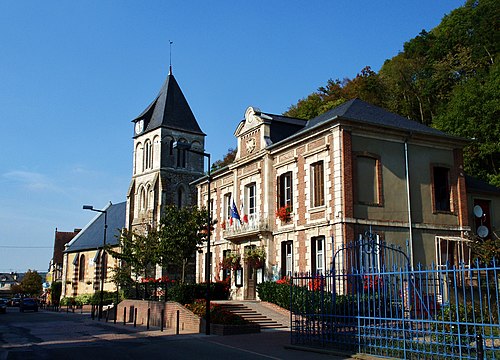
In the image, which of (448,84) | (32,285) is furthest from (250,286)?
(32,285)

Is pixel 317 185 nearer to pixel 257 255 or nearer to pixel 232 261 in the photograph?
pixel 257 255

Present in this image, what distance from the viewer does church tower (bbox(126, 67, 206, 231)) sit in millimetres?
52406

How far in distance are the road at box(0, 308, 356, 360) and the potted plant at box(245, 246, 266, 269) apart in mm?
7078

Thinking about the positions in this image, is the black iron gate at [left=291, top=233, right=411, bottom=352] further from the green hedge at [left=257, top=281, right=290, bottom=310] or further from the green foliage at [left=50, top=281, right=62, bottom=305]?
the green foliage at [left=50, top=281, right=62, bottom=305]

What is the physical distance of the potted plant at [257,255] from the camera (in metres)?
26.9

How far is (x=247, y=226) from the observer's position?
28.5 meters

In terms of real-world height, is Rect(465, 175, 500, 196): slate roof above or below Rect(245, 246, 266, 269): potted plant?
above

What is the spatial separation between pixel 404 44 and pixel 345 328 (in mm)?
43987

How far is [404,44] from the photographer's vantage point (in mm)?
52094

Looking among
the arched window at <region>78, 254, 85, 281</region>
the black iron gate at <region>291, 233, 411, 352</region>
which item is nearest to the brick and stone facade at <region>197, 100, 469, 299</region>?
the black iron gate at <region>291, 233, 411, 352</region>

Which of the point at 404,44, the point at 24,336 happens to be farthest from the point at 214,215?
the point at 404,44

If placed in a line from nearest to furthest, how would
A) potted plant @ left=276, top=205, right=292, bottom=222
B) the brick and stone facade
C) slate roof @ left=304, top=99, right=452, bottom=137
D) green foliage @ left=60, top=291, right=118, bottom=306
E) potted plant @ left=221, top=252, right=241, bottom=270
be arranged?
the brick and stone facade < slate roof @ left=304, top=99, right=452, bottom=137 < potted plant @ left=276, top=205, right=292, bottom=222 < potted plant @ left=221, top=252, right=241, bottom=270 < green foliage @ left=60, top=291, right=118, bottom=306

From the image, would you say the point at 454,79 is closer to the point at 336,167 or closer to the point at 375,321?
the point at 336,167

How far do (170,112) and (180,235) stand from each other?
96.8 feet
